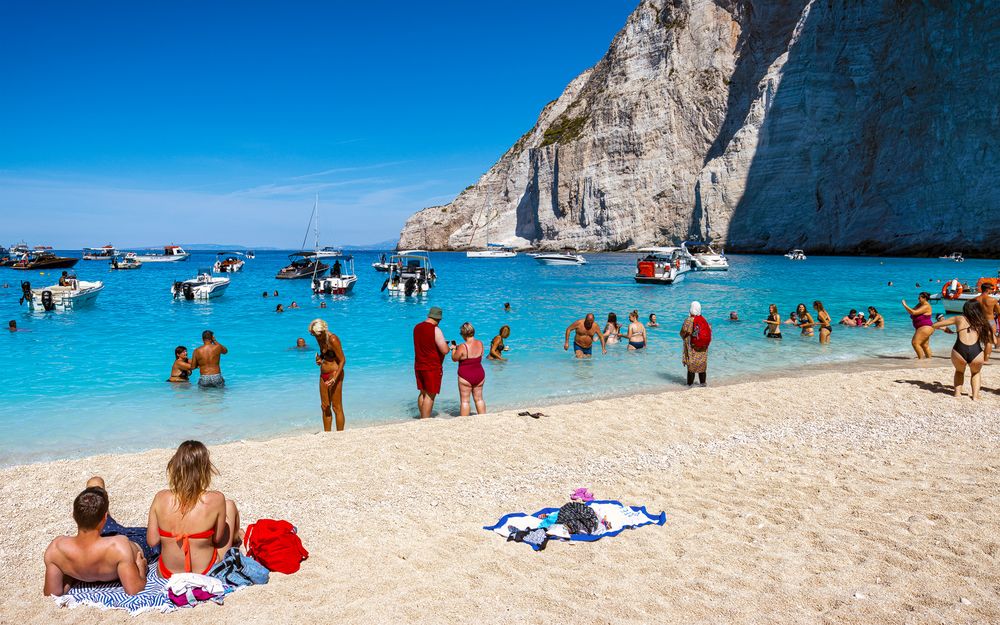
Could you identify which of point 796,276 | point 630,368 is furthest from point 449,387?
point 796,276

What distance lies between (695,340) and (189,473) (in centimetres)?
962

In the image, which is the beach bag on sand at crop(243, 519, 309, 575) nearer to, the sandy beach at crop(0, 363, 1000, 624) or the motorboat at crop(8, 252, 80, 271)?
the sandy beach at crop(0, 363, 1000, 624)

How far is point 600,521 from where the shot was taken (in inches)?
220

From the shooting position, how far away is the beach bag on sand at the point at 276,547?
16.0 ft

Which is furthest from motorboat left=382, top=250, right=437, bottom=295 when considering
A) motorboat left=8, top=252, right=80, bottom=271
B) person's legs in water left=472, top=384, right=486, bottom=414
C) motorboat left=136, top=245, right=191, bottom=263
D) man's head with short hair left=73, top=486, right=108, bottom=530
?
motorboat left=136, top=245, right=191, bottom=263

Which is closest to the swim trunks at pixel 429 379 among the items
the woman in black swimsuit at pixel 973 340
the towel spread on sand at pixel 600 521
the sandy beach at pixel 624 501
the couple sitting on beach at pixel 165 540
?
A: the sandy beach at pixel 624 501

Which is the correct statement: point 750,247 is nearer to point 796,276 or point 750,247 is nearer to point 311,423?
point 796,276

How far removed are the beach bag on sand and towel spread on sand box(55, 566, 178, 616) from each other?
2.21 ft

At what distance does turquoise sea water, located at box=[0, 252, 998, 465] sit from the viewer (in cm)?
1080

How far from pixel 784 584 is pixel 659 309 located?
2536 cm

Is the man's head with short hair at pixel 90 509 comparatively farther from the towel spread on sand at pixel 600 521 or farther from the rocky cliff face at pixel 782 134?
the rocky cliff face at pixel 782 134

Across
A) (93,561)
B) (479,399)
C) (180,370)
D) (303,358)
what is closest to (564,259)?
(303,358)

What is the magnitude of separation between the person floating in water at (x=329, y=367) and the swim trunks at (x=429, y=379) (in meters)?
1.13

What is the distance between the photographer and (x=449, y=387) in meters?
13.1
